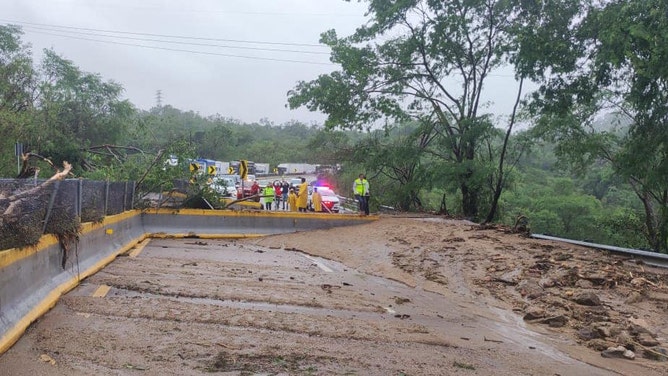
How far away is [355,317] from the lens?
6273 mm

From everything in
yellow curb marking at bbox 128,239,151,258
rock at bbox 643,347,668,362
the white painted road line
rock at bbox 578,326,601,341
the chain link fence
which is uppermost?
the chain link fence

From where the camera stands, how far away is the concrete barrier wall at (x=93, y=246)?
16.2ft

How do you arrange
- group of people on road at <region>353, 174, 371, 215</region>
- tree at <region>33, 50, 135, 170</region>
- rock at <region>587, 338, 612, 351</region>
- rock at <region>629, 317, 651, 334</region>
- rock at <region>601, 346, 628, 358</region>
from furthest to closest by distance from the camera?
tree at <region>33, 50, 135, 170</region> → group of people on road at <region>353, 174, 371, 215</region> → rock at <region>629, 317, 651, 334</region> → rock at <region>587, 338, 612, 351</region> → rock at <region>601, 346, 628, 358</region>

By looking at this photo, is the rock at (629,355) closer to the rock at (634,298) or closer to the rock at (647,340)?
the rock at (647,340)

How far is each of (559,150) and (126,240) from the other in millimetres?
20151

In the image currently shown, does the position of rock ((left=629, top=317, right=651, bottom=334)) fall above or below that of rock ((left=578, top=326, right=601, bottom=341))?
above

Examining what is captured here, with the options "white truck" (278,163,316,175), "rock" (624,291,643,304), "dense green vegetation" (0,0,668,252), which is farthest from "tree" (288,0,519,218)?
"white truck" (278,163,316,175)

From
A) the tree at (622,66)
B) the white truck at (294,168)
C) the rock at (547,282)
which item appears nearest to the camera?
the rock at (547,282)

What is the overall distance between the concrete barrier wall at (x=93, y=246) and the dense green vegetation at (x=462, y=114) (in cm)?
146

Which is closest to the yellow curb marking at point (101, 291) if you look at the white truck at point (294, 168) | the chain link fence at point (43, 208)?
the chain link fence at point (43, 208)

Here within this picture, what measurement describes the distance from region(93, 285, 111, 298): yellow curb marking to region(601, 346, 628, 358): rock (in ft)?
18.4

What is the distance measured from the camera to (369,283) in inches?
354

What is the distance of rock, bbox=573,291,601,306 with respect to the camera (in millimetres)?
7305

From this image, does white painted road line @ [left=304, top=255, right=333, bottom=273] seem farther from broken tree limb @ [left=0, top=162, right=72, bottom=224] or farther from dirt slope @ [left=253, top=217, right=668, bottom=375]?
broken tree limb @ [left=0, top=162, right=72, bottom=224]
